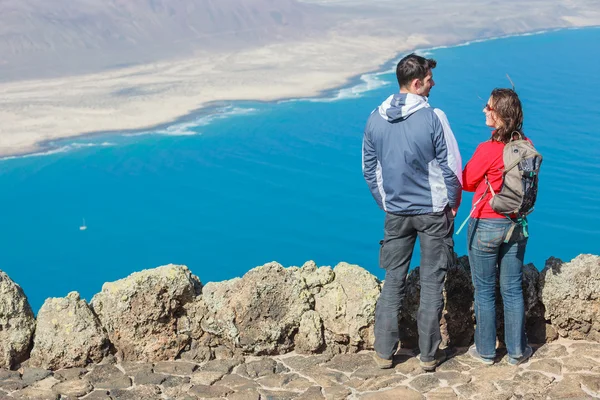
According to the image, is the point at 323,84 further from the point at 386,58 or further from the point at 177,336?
the point at 177,336

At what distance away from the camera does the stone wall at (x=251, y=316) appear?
4.78m

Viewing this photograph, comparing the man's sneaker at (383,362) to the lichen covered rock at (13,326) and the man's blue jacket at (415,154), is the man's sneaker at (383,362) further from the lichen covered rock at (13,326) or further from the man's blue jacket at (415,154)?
the lichen covered rock at (13,326)

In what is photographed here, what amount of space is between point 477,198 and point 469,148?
2022cm

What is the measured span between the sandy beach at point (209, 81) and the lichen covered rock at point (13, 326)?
2096cm

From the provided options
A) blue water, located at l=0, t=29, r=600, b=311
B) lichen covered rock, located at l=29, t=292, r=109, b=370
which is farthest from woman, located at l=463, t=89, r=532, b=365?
blue water, located at l=0, t=29, r=600, b=311

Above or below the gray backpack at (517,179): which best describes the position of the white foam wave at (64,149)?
above

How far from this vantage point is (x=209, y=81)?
34438 mm

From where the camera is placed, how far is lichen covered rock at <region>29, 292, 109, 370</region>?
4.80m

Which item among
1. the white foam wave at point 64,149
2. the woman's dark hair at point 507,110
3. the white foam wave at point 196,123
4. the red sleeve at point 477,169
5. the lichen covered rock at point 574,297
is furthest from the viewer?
the white foam wave at point 196,123

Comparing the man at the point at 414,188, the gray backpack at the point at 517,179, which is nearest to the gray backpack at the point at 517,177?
the gray backpack at the point at 517,179

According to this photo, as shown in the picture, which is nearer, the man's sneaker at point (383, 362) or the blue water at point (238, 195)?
the man's sneaker at point (383, 362)

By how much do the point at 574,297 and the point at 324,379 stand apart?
1683 mm

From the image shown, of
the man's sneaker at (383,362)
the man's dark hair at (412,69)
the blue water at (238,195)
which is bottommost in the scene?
the man's sneaker at (383,362)

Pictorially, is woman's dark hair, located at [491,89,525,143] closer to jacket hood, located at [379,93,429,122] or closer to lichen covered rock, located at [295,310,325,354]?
jacket hood, located at [379,93,429,122]
